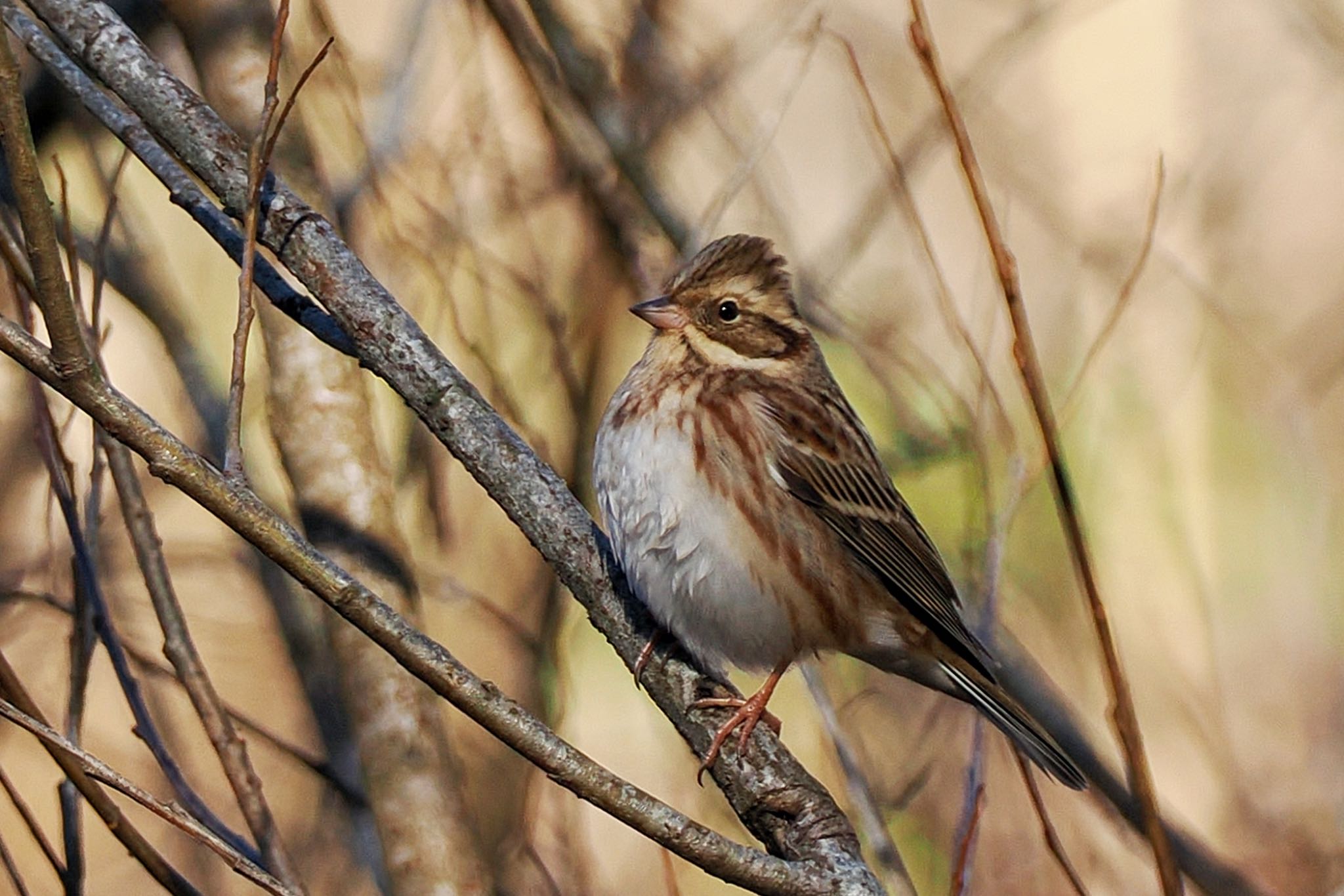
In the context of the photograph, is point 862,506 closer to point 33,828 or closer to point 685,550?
point 685,550

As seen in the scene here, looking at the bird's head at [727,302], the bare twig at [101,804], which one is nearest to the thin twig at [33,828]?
the bare twig at [101,804]

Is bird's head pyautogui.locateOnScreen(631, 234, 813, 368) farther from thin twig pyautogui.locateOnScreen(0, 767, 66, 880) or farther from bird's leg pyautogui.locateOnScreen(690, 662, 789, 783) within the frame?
thin twig pyautogui.locateOnScreen(0, 767, 66, 880)

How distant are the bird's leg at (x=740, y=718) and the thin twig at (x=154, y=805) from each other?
115cm

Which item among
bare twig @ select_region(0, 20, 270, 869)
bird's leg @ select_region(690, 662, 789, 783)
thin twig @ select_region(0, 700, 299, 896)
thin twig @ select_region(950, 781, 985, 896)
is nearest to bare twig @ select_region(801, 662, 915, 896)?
bird's leg @ select_region(690, 662, 789, 783)

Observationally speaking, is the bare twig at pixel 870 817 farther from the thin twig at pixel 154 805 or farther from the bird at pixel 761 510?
the thin twig at pixel 154 805

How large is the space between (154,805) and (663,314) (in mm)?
2087

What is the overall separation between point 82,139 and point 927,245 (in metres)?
2.97

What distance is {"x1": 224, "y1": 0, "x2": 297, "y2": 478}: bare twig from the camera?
2.19 m

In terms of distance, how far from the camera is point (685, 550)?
339cm

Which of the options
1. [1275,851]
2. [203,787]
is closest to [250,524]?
[203,787]

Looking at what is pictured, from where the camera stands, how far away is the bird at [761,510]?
3398 millimetres

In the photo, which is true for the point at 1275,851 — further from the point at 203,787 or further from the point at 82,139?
the point at 82,139

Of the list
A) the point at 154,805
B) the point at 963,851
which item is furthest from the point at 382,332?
the point at 963,851

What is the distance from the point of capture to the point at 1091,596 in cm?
155
